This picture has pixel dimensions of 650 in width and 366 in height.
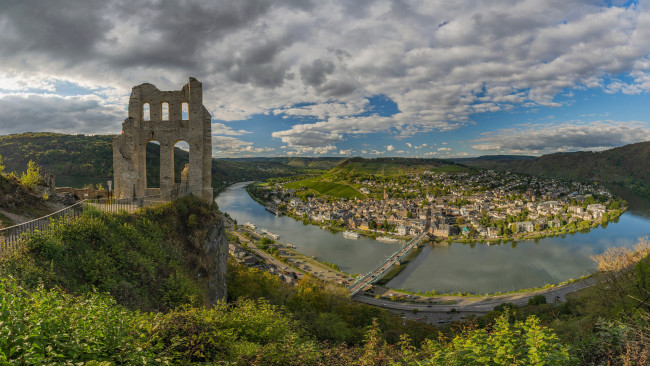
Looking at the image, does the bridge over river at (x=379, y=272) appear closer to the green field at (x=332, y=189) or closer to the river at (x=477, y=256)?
the river at (x=477, y=256)

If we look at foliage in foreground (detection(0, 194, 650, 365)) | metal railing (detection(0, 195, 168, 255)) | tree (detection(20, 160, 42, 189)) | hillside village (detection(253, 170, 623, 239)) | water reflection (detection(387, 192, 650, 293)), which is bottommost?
water reflection (detection(387, 192, 650, 293))

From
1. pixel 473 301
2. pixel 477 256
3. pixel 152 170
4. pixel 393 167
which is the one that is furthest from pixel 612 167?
pixel 152 170

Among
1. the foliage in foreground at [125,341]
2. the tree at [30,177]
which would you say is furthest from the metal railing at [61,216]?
the tree at [30,177]

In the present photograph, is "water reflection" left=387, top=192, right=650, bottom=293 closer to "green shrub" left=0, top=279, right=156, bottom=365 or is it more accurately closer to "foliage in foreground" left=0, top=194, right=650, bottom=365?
"foliage in foreground" left=0, top=194, right=650, bottom=365

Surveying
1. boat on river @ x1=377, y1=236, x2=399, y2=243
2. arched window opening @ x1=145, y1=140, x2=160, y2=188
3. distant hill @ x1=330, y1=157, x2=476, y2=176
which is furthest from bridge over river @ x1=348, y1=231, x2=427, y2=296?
distant hill @ x1=330, y1=157, x2=476, y2=176

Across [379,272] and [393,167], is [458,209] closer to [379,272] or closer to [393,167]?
[379,272]
